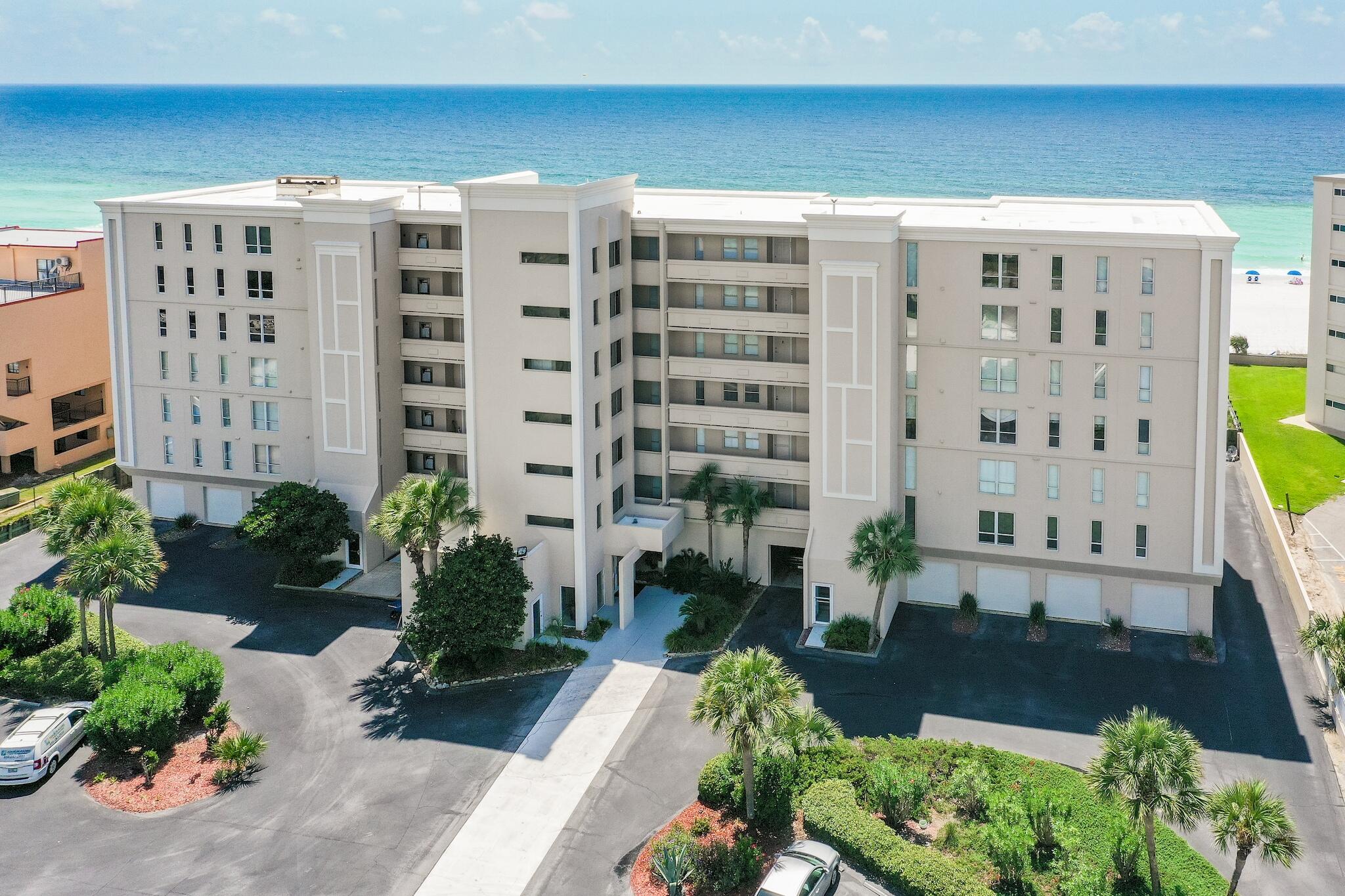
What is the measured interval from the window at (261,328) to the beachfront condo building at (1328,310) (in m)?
49.8

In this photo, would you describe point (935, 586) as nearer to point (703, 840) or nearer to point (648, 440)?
point (648, 440)

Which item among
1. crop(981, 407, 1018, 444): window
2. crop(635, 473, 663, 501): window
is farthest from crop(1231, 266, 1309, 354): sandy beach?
crop(635, 473, 663, 501): window

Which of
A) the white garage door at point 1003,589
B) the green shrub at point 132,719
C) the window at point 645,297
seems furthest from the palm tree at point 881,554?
the green shrub at point 132,719

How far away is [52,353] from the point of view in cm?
6481

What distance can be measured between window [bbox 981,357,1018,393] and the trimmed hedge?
1695cm

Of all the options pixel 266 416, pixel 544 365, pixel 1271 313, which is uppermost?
pixel 544 365

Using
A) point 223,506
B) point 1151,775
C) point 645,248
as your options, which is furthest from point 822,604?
point 223,506

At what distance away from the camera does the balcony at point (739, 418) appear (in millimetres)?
48531

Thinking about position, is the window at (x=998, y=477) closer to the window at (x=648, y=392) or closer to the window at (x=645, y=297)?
the window at (x=648, y=392)

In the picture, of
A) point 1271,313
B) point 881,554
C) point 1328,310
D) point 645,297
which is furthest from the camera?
point 1271,313

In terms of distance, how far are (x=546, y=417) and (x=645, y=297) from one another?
6.63 meters

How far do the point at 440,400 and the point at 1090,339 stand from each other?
82.3 ft

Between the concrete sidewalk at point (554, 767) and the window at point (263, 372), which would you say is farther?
the window at point (263, 372)

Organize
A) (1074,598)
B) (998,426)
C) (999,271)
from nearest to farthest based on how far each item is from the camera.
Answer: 1. (999,271)
2. (998,426)
3. (1074,598)
